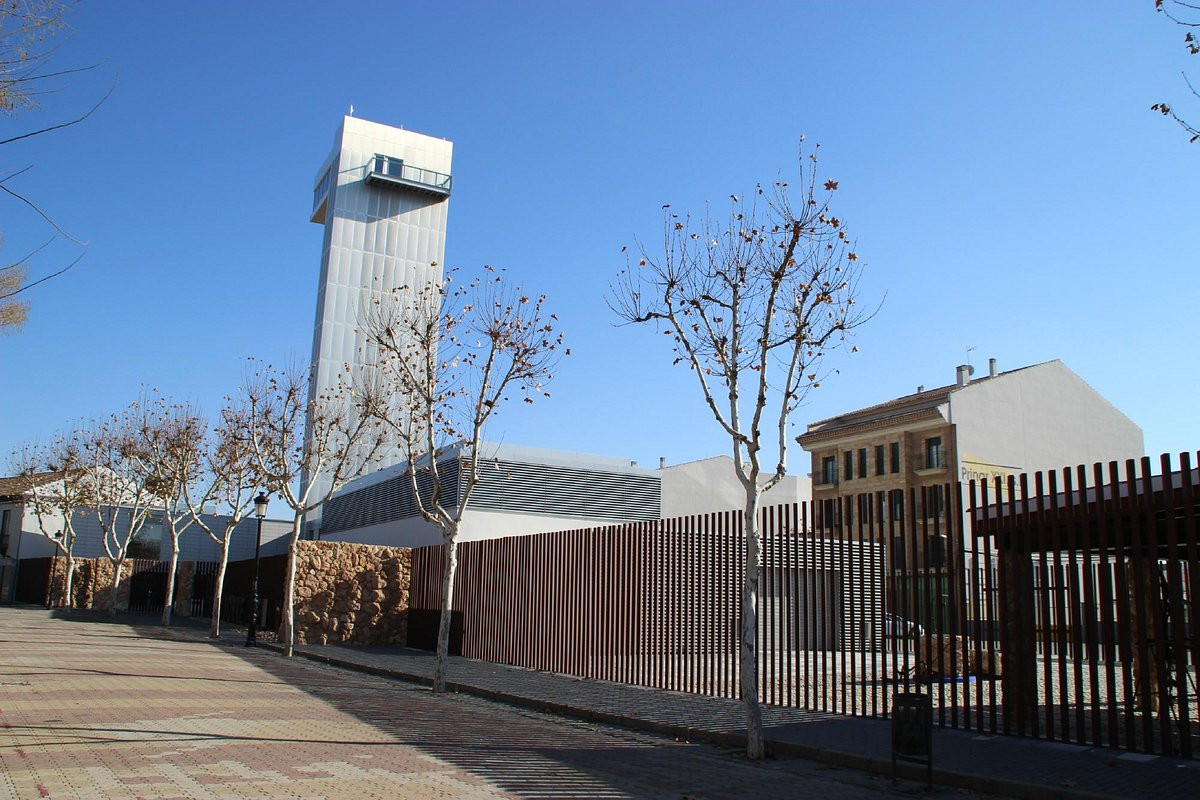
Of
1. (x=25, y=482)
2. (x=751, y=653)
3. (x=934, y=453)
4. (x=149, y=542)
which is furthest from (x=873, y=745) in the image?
(x=149, y=542)

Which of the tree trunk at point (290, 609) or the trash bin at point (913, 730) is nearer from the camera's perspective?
the trash bin at point (913, 730)

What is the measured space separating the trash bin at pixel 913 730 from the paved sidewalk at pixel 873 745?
418 millimetres

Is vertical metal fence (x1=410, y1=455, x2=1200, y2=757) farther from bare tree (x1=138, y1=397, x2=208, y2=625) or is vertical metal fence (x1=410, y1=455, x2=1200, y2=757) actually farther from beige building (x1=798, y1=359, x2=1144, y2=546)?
beige building (x1=798, y1=359, x2=1144, y2=546)

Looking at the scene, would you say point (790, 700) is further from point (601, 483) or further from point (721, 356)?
point (601, 483)

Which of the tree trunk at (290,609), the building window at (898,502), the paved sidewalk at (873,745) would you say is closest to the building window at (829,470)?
the building window at (898,502)

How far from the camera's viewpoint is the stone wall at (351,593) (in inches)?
1003

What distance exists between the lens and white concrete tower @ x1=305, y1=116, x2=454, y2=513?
62.2 metres

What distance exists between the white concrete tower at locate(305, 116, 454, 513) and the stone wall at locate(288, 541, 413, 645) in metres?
35.6

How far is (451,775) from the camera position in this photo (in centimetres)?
822

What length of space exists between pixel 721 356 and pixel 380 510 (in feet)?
101

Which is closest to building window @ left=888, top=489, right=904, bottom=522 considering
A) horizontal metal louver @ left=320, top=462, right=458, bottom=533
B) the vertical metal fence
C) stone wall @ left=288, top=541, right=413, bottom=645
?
the vertical metal fence

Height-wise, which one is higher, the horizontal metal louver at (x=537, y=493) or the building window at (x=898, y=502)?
the horizontal metal louver at (x=537, y=493)

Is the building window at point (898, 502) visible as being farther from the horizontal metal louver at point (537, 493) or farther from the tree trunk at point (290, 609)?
the tree trunk at point (290, 609)

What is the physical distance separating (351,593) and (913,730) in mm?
20206
